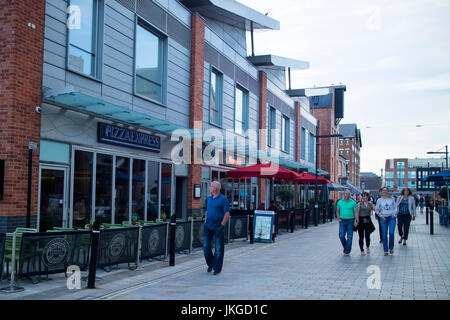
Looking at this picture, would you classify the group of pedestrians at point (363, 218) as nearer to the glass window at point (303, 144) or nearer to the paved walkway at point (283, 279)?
the paved walkway at point (283, 279)

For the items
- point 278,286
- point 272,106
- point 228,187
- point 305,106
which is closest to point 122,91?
point 278,286

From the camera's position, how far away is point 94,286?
725 cm

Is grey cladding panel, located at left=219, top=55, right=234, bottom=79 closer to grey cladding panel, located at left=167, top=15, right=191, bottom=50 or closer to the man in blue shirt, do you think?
grey cladding panel, located at left=167, top=15, right=191, bottom=50

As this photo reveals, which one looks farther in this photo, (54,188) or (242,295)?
(54,188)

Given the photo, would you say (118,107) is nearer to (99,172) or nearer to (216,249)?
(99,172)

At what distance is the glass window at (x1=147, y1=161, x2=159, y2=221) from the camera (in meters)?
14.7

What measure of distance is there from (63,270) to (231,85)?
606 inches

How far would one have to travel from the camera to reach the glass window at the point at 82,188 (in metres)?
11.2

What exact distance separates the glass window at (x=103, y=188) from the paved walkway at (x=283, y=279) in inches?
109

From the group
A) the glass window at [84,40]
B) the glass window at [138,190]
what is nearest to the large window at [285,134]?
the glass window at [138,190]

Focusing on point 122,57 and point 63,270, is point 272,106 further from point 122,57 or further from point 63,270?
point 63,270

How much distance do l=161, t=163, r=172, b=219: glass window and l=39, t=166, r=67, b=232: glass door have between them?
16.5 ft

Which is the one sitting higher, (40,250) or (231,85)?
(231,85)

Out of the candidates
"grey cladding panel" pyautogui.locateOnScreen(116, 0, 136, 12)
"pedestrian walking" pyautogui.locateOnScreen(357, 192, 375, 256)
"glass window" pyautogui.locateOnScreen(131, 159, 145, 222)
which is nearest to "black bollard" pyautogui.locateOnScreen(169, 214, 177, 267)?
"glass window" pyautogui.locateOnScreen(131, 159, 145, 222)
